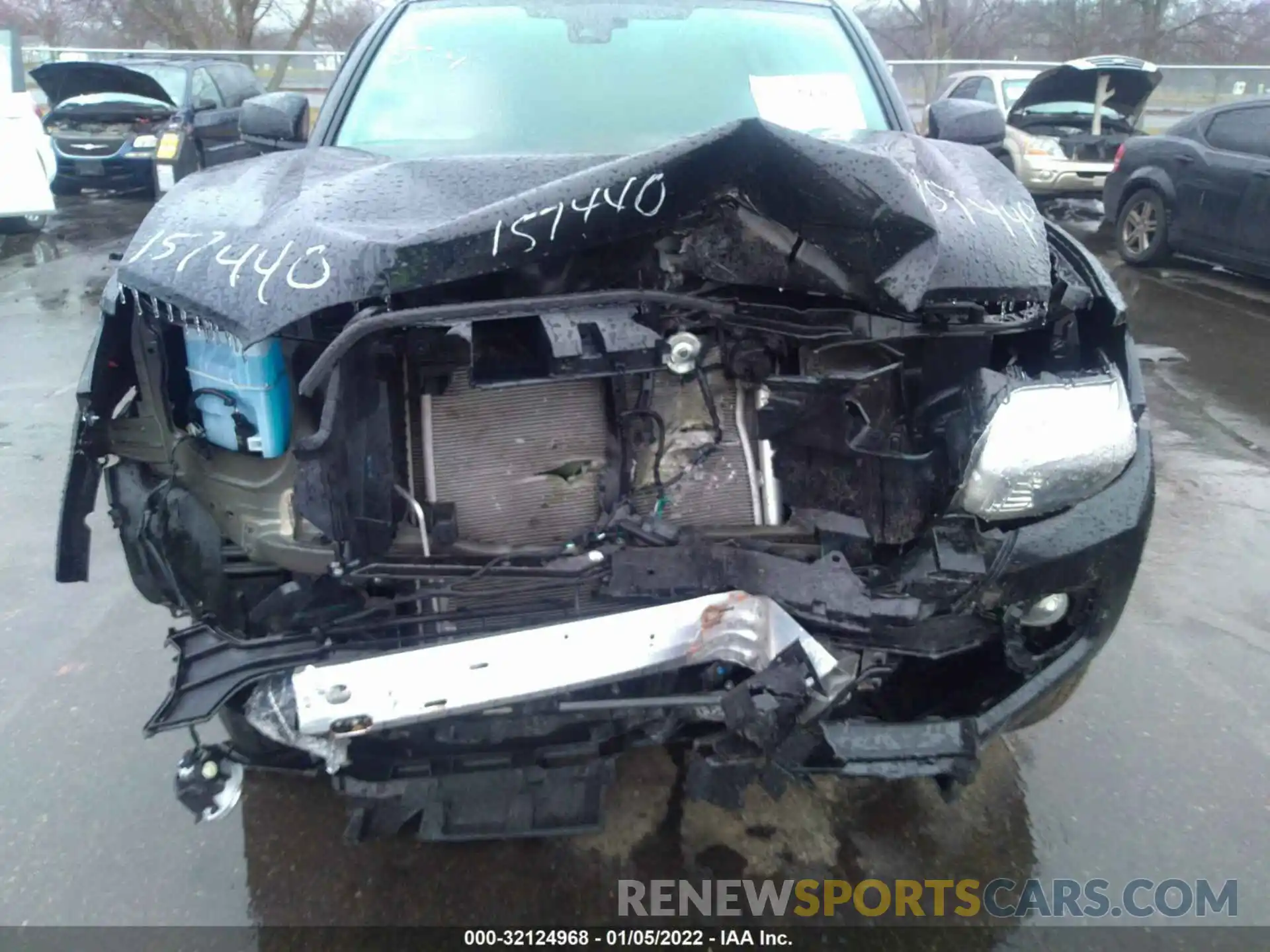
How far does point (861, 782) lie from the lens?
253 cm

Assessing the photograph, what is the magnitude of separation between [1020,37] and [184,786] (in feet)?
98.1

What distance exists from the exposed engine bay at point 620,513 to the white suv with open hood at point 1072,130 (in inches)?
359

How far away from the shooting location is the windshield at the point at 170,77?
1077 centimetres

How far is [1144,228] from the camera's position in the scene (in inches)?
326

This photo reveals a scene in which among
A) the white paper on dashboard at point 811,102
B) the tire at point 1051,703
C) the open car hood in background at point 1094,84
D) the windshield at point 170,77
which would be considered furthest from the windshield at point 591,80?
the windshield at point 170,77

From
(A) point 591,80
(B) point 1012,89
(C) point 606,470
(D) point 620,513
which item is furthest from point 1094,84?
(D) point 620,513

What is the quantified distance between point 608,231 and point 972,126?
194cm

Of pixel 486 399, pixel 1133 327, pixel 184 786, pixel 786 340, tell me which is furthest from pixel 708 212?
pixel 1133 327

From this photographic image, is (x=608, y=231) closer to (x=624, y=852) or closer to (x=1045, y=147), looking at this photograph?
(x=624, y=852)

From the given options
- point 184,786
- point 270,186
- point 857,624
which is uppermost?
point 270,186

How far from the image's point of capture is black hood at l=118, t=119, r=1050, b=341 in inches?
68.5

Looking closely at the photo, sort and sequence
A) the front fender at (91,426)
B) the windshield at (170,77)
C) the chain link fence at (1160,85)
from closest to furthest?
1. the front fender at (91,426)
2. the windshield at (170,77)
3. the chain link fence at (1160,85)

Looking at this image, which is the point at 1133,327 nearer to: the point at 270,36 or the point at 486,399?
the point at 486,399

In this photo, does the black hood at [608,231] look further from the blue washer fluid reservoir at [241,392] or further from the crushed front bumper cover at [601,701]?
the crushed front bumper cover at [601,701]
